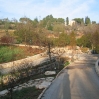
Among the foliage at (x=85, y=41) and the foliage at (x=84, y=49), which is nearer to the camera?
the foliage at (x=84, y=49)

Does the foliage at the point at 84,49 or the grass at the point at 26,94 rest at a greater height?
the foliage at the point at 84,49

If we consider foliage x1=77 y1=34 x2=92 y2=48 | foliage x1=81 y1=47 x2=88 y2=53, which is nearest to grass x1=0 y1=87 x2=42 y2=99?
foliage x1=81 y1=47 x2=88 y2=53

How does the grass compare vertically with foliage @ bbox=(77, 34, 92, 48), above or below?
below

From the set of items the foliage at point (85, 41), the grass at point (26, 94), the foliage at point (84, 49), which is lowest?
the grass at point (26, 94)

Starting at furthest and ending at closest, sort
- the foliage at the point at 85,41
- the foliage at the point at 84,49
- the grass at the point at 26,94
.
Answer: the foliage at the point at 85,41 < the foliage at the point at 84,49 < the grass at the point at 26,94

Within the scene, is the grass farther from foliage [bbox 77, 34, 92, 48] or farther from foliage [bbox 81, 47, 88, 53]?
foliage [bbox 77, 34, 92, 48]

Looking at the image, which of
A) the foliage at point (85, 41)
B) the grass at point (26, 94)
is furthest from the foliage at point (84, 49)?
the grass at point (26, 94)

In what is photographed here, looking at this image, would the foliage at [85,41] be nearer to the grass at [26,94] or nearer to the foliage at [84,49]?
the foliage at [84,49]

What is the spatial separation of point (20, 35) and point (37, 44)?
5029 mm

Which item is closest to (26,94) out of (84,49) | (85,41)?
(84,49)

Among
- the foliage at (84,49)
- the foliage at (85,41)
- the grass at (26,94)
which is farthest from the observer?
the foliage at (85,41)

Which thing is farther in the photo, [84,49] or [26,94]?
[84,49]

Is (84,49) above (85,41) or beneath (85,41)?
beneath

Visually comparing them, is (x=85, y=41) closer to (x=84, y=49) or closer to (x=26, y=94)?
(x=84, y=49)
